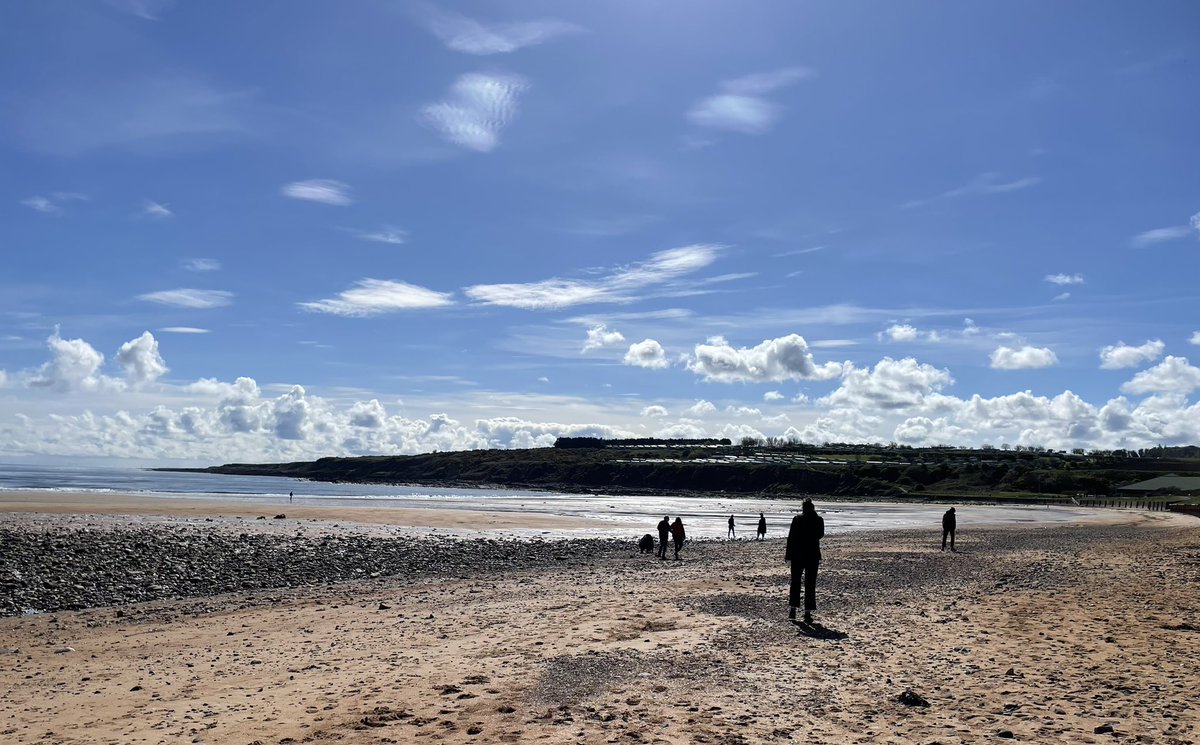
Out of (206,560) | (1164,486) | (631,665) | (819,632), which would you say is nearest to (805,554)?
(819,632)

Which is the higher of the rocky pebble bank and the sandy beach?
the sandy beach

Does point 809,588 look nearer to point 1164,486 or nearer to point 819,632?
point 819,632

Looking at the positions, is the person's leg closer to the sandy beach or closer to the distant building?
the sandy beach

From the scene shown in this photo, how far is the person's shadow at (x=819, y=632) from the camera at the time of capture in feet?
42.1

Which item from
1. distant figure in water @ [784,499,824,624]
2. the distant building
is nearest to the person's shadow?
distant figure in water @ [784,499,824,624]

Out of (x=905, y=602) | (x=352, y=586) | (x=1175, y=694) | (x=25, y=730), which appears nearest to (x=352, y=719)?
(x=25, y=730)

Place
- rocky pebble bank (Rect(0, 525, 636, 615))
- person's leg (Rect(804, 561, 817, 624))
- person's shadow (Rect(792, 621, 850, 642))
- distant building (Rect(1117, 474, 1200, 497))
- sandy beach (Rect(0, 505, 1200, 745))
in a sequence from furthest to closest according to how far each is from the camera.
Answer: distant building (Rect(1117, 474, 1200, 497)) → rocky pebble bank (Rect(0, 525, 636, 615)) → person's leg (Rect(804, 561, 817, 624)) → person's shadow (Rect(792, 621, 850, 642)) → sandy beach (Rect(0, 505, 1200, 745))

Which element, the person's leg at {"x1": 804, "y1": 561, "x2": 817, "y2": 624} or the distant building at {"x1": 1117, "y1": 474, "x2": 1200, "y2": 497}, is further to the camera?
the distant building at {"x1": 1117, "y1": 474, "x2": 1200, "y2": 497}

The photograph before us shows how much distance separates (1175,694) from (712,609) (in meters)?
8.09

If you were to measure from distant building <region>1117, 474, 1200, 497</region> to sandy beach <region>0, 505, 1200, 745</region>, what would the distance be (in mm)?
126631

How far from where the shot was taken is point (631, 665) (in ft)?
36.9

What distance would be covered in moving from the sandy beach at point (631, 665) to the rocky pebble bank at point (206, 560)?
3007 millimetres

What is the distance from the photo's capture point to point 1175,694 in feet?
30.0

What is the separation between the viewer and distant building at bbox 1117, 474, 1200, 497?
4938 inches
